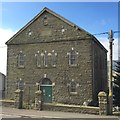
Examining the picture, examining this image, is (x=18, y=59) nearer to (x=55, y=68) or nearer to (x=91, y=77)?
(x=55, y=68)

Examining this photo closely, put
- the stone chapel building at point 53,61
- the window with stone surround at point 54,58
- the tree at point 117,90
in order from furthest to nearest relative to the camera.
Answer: the tree at point 117,90
the window with stone surround at point 54,58
the stone chapel building at point 53,61

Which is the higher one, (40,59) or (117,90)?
(40,59)

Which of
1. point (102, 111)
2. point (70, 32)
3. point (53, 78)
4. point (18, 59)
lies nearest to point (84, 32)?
point (70, 32)

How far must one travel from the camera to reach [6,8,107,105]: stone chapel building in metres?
28.8

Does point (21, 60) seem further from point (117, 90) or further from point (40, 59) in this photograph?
point (117, 90)

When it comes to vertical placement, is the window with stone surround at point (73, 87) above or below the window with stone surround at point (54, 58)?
below

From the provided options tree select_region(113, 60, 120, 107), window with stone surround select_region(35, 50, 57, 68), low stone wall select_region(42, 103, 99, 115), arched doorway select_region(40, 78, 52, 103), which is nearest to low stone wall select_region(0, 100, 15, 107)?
low stone wall select_region(42, 103, 99, 115)

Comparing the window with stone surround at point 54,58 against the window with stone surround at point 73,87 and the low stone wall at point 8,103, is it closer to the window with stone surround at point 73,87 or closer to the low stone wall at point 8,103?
the window with stone surround at point 73,87

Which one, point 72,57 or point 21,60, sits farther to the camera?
point 21,60

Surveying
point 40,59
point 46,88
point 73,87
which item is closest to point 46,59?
point 40,59

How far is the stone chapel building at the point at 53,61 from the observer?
1132 inches

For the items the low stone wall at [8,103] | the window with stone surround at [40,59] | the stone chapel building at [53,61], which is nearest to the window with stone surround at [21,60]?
the stone chapel building at [53,61]

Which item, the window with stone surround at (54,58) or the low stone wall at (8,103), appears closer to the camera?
the low stone wall at (8,103)

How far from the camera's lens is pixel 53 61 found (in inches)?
1195
